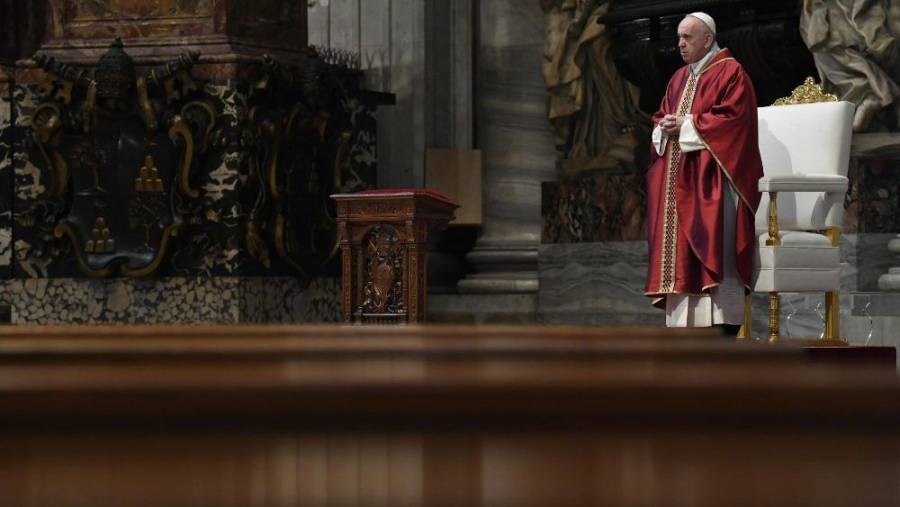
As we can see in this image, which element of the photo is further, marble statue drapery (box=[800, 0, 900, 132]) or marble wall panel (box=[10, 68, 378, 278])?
marble wall panel (box=[10, 68, 378, 278])

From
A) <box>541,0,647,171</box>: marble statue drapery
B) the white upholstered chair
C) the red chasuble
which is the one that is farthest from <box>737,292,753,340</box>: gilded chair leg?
<box>541,0,647,171</box>: marble statue drapery

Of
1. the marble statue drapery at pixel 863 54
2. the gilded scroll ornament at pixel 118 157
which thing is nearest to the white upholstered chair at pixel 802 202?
the marble statue drapery at pixel 863 54

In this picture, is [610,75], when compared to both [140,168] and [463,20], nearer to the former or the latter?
[463,20]

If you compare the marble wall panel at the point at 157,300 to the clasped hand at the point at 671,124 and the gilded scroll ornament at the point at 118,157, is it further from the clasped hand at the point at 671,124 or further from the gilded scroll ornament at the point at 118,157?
the clasped hand at the point at 671,124

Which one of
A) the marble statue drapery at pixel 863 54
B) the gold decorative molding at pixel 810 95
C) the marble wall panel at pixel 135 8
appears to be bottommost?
the gold decorative molding at pixel 810 95

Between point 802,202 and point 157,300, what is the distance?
343 centimetres

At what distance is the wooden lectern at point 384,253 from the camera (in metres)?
6.70

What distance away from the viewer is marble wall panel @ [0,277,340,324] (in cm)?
778

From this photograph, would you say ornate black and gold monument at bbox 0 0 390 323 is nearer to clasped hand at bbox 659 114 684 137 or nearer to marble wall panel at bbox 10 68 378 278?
marble wall panel at bbox 10 68 378 278

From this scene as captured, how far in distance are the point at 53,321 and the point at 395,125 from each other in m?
2.58

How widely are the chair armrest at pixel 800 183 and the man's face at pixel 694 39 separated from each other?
682mm

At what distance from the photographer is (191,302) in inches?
309

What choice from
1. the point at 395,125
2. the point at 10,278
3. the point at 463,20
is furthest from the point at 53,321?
the point at 463,20

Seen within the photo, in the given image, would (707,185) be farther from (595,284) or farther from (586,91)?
(586,91)
